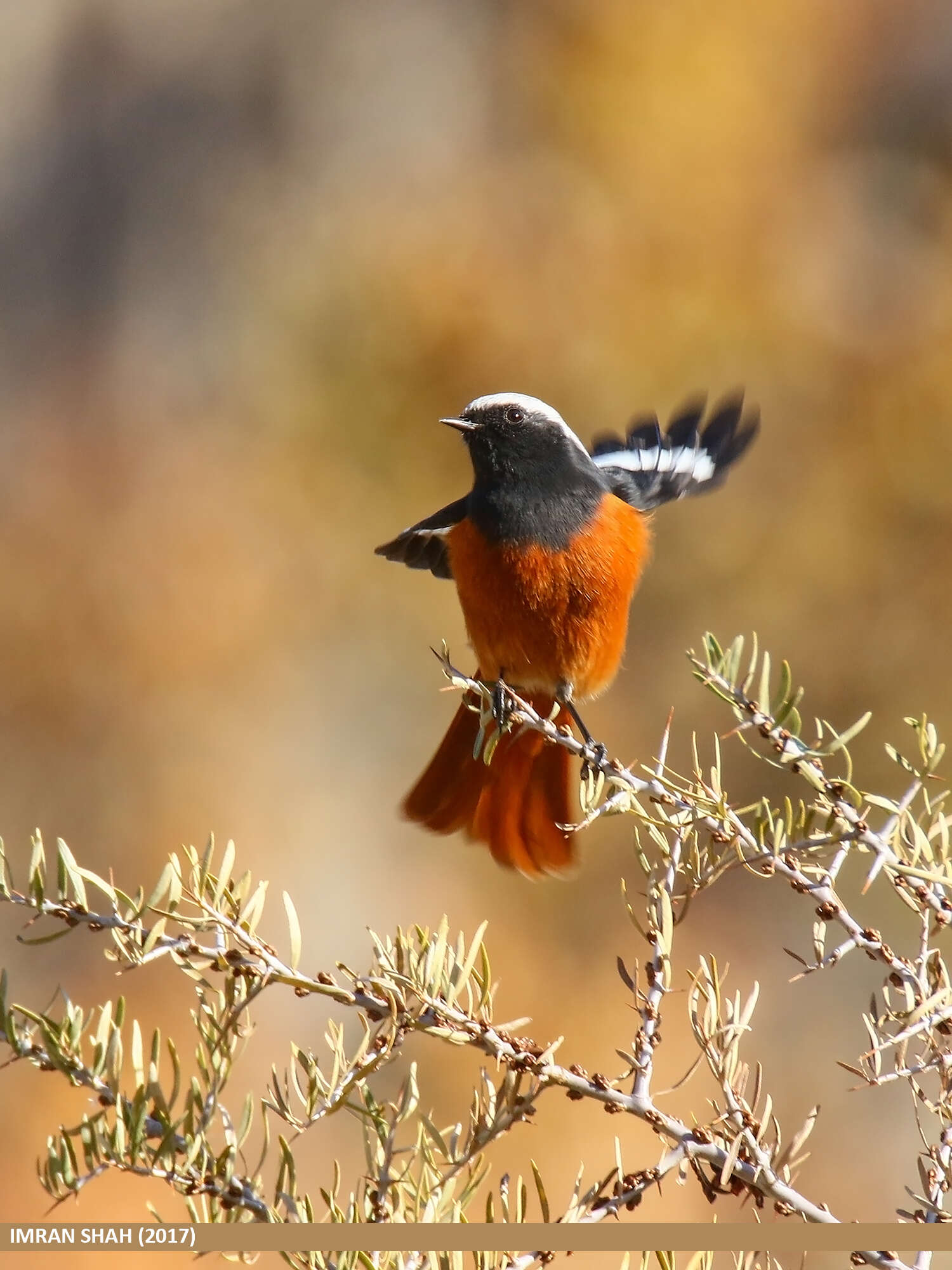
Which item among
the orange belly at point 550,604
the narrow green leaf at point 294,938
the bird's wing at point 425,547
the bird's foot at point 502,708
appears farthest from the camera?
the bird's wing at point 425,547

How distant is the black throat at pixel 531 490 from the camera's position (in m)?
2.78

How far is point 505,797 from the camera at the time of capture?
2.86 meters

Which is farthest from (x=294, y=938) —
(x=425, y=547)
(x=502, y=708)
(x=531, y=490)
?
(x=425, y=547)

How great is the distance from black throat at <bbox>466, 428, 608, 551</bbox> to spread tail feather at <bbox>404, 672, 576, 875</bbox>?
0.45 metres

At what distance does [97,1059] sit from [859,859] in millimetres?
3533

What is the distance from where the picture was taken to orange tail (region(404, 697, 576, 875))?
2773 millimetres

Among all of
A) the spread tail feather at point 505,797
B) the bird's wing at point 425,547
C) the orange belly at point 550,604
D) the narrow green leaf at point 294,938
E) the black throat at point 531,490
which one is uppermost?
the bird's wing at point 425,547

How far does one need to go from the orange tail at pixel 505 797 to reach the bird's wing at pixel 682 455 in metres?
0.82

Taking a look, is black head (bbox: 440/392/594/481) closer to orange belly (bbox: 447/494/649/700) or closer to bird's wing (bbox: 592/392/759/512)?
orange belly (bbox: 447/494/649/700)

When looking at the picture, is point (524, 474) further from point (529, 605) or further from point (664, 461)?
point (664, 461)

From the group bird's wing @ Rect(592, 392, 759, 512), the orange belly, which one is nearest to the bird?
the orange belly

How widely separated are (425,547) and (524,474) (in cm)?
51

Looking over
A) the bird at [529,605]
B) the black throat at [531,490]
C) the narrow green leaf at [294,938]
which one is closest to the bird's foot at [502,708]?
the bird at [529,605]

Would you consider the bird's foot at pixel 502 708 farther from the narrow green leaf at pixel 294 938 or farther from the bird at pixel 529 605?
the narrow green leaf at pixel 294 938
